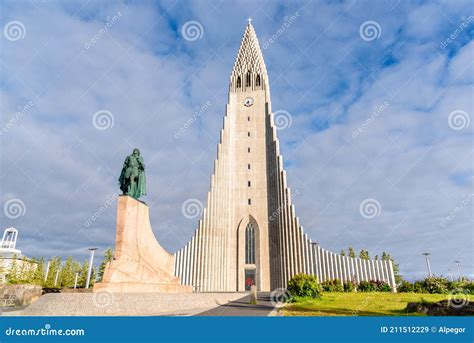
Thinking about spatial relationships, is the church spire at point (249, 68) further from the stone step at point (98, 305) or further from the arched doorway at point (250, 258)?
the stone step at point (98, 305)

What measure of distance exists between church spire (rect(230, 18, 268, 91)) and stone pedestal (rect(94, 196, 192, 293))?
98.2 feet

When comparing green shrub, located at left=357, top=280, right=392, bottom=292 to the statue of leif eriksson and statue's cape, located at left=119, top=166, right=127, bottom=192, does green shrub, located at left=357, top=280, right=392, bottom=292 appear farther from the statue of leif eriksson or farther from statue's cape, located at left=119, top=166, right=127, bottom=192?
statue's cape, located at left=119, top=166, right=127, bottom=192

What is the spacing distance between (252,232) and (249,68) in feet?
79.0

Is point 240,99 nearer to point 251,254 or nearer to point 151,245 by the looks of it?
point 251,254

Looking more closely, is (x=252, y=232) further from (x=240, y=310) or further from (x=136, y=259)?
(x=240, y=310)

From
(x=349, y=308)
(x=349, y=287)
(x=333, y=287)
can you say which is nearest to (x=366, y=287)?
(x=349, y=287)

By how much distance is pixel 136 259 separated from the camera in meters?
13.4

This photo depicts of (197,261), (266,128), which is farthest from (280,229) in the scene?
(266,128)

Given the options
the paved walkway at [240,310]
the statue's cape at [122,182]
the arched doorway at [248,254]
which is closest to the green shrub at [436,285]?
the paved walkway at [240,310]

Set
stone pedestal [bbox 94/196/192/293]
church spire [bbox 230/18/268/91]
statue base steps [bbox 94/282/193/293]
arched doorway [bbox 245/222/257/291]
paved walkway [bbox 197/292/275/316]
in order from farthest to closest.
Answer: church spire [bbox 230/18/268/91] → arched doorway [bbox 245/222/257/291] → stone pedestal [bbox 94/196/192/293] → statue base steps [bbox 94/282/193/293] → paved walkway [bbox 197/292/275/316]

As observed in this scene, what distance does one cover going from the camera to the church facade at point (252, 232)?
30.2 m

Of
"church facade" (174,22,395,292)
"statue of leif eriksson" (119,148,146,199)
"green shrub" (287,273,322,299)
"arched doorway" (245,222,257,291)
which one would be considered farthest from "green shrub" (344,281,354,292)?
"statue of leif eriksson" (119,148,146,199)

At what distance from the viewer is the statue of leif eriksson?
47.3 feet

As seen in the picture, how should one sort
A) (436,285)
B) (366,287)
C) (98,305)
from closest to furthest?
(98,305), (436,285), (366,287)
